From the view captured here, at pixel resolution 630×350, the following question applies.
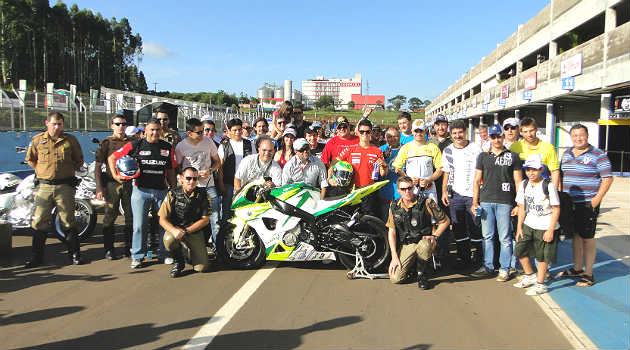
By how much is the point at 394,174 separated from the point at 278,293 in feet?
8.95

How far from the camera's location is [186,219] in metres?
5.88

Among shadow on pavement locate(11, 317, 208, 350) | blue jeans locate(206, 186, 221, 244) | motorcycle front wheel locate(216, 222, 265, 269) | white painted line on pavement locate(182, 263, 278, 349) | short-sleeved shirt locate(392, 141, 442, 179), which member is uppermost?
short-sleeved shirt locate(392, 141, 442, 179)

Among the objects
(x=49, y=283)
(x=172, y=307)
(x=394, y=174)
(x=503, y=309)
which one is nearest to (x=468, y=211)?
(x=394, y=174)

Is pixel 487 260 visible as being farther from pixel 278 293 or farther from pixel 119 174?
pixel 119 174

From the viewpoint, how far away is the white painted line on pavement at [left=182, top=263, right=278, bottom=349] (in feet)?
12.4

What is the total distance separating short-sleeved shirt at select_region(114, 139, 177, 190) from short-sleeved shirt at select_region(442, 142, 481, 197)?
12.7 feet

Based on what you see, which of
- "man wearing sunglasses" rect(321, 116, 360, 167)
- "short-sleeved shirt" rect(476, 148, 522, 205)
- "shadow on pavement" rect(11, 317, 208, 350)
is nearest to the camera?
"shadow on pavement" rect(11, 317, 208, 350)

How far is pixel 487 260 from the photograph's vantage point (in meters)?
5.77

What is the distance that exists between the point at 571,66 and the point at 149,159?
23320mm

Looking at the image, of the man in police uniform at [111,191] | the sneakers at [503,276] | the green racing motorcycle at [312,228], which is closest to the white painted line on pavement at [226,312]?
the green racing motorcycle at [312,228]

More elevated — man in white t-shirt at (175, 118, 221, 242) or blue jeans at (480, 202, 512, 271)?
man in white t-shirt at (175, 118, 221, 242)

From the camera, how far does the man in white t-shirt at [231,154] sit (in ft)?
23.0

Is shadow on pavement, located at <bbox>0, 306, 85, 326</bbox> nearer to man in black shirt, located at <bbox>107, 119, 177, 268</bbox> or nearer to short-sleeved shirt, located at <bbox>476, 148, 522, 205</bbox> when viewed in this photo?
man in black shirt, located at <bbox>107, 119, 177, 268</bbox>

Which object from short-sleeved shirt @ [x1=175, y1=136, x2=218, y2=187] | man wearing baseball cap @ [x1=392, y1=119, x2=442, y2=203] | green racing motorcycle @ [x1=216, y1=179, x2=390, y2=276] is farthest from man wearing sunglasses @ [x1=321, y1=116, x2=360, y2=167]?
short-sleeved shirt @ [x1=175, y1=136, x2=218, y2=187]
